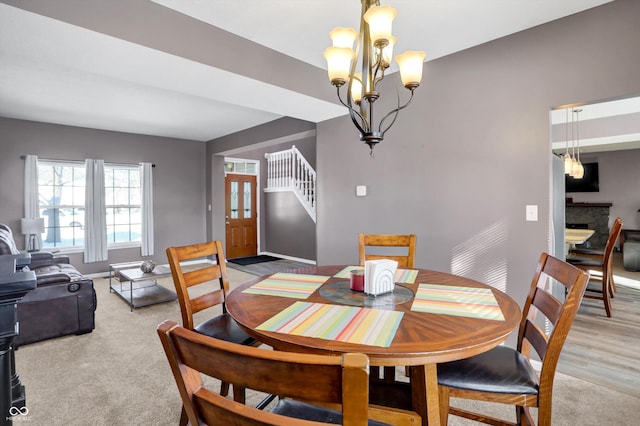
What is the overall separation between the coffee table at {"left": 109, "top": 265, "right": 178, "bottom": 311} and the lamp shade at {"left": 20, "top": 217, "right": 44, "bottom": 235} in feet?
4.63

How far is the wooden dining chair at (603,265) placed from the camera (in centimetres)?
330

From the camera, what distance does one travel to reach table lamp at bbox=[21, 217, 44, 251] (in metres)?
4.55

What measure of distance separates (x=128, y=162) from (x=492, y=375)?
21.1 ft

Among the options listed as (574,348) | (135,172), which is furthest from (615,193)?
(135,172)

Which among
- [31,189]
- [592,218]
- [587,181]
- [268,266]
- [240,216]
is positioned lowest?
[268,266]

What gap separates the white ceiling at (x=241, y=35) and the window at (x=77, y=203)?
6.12 ft

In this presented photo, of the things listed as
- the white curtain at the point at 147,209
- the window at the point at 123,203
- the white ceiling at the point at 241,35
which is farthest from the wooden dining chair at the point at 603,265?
the window at the point at 123,203

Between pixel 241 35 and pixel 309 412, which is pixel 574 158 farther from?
pixel 309 412

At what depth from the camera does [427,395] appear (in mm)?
1104

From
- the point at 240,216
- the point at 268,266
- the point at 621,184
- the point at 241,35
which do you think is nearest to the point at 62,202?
the point at 240,216

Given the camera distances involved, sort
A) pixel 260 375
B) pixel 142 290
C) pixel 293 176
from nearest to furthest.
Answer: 1. pixel 260 375
2. pixel 142 290
3. pixel 293 176

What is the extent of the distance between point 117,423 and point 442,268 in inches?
104

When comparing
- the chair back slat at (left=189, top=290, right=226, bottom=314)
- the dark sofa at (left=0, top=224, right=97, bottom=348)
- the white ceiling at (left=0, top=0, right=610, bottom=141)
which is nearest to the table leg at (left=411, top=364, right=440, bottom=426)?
the chair back slat at (left=189, top=290, right=226, bottom=314)

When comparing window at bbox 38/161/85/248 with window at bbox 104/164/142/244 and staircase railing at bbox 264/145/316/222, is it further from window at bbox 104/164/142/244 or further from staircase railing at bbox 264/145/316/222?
staircase railing at bbox 264/145/316/222
